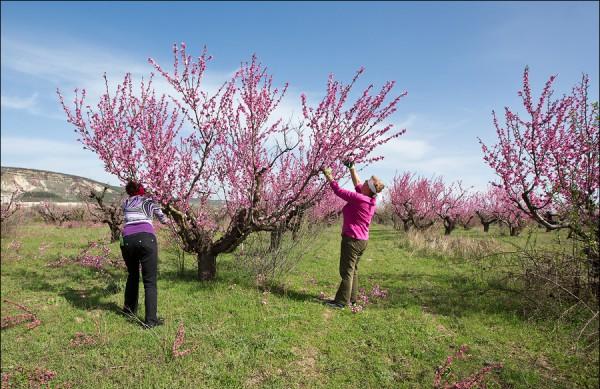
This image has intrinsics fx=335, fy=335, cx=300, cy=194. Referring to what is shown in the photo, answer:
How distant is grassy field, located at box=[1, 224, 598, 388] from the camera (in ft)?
11.7

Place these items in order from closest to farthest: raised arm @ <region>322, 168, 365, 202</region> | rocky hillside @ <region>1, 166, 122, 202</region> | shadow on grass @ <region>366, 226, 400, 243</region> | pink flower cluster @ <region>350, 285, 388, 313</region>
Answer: raised arm @ <region>322, 168, 365, 202</region> < pink flower cluster @ <region>350, 285, 388, 313</region> < rocky hillside @ <region>1, 166, 122, 202</region> < shadow on grass @ <region>366, 226, 400, 243</region>

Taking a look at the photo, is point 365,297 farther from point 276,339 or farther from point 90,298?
point 90,298

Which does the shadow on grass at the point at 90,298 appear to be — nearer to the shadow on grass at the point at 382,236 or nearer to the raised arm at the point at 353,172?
the raised arm at the point at 353,172

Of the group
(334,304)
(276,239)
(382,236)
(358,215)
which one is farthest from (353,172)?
(382,236)

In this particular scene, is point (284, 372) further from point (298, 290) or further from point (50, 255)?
point (50, 255)

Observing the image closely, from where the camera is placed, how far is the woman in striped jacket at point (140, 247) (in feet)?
15.3

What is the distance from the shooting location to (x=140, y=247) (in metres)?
4.75

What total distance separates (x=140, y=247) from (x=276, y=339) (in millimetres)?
2298

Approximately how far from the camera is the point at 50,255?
10211mm

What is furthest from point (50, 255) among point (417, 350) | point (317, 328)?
point (417, 350)

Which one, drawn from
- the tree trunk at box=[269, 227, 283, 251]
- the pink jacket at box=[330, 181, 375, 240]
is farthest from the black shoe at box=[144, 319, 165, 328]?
the pink jacket at box=[330, 181, 375, 240]

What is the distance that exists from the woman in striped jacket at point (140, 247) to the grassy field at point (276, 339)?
311 millimetres

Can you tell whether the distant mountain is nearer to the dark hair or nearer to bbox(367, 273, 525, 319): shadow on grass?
the dark hair

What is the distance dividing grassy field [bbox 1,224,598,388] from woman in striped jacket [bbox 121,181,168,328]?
0.31 metres
